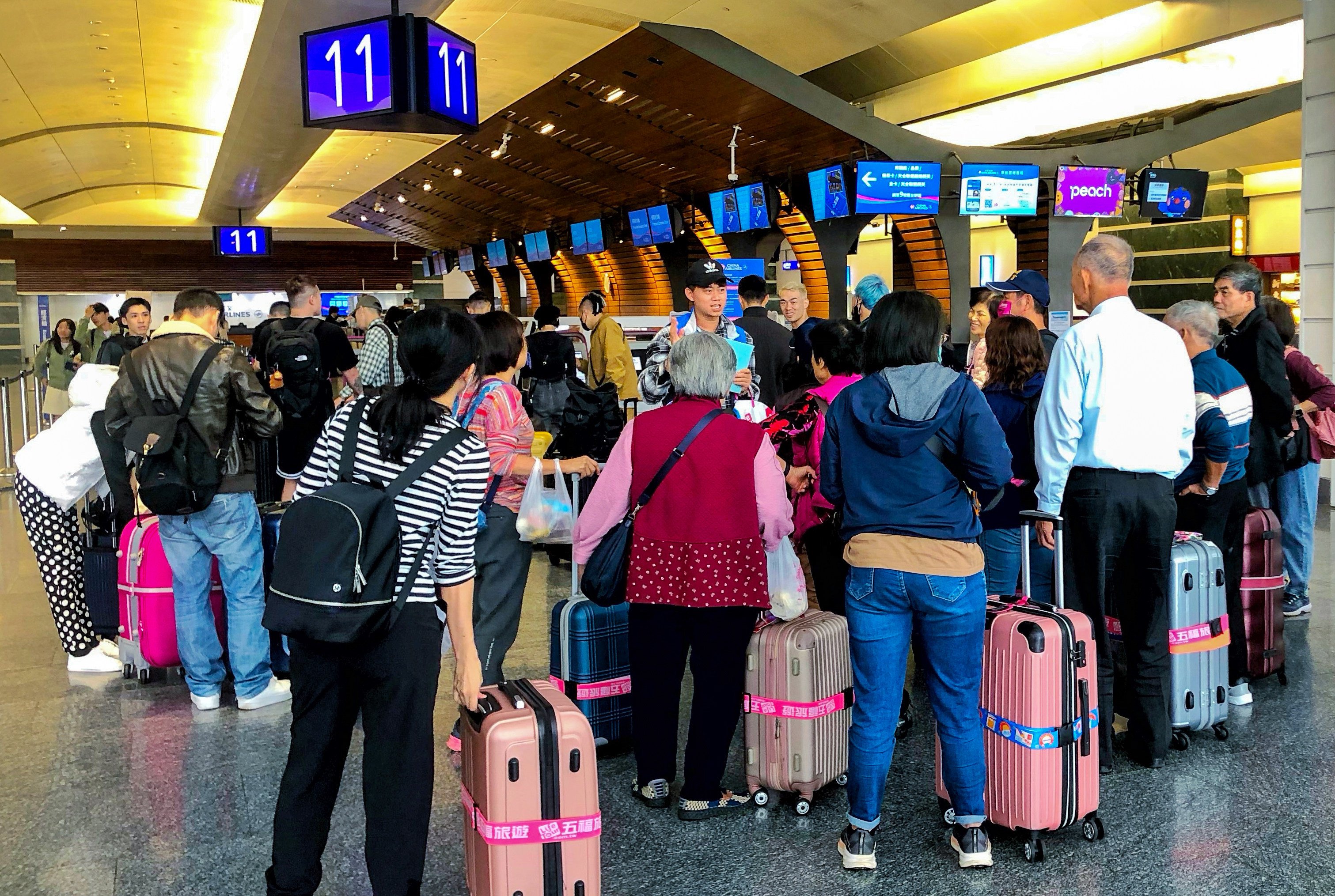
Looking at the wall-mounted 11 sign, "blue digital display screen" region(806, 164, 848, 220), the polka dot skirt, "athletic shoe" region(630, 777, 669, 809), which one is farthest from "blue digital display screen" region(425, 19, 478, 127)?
"blue digital display screen" region(806, 164, 848, 220)

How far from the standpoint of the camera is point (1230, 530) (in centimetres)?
436

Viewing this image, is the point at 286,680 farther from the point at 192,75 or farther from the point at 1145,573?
the point at 192,75

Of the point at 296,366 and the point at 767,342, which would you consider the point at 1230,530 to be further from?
the point at 296,366

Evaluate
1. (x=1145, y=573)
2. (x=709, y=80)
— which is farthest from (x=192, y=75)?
(x=1145, y=573)

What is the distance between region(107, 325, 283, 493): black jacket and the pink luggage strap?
2349mm

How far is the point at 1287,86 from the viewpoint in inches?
595

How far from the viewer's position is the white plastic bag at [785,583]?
3389mm

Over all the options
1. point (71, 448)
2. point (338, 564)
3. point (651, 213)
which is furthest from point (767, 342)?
point (651, 213)

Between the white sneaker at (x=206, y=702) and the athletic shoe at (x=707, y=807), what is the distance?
2.20 metres

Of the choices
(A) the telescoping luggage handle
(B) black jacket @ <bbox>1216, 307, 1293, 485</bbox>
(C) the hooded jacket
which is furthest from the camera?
(B) black jacket @ <bbox>1216, 307, 1293, 485</bbox>

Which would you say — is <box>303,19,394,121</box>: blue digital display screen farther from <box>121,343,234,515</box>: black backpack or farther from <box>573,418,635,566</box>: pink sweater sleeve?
<box>573,418,635,566</box>: pink sweater sleeve

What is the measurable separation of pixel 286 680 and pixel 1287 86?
15.6 meters

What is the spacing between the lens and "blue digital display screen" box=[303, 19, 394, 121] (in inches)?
258

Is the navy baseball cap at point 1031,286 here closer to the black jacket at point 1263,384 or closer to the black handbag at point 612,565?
the black jacket at point 1263,384
